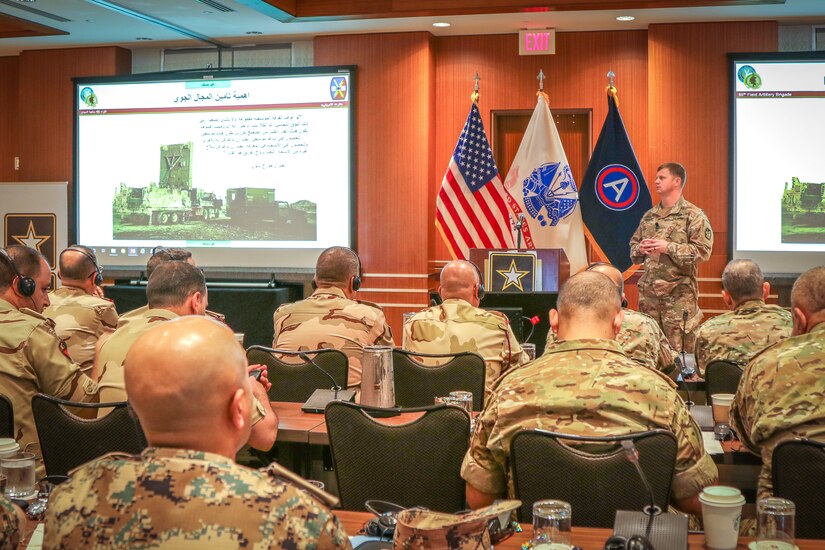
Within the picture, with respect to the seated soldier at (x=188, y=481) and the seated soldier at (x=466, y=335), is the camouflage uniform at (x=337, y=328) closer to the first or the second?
the seated soldier at (x=466, y=335)

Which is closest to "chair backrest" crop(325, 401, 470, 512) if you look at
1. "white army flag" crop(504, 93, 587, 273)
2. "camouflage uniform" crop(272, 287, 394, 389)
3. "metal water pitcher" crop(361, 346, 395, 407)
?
"metal water pitcher" crop(361, 346, 395, 407)

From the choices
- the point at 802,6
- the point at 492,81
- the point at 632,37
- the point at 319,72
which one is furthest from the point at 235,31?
the point at 802,6

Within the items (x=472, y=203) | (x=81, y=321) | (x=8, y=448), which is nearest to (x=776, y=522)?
(x=8, y=448)

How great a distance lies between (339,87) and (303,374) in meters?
5.30

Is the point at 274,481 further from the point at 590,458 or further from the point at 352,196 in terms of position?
the point at 352,196

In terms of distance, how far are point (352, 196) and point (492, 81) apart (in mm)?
1735

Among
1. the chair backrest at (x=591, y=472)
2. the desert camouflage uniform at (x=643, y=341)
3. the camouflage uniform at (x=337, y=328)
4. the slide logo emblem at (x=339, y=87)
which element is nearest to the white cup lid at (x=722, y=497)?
the chair backrest at (x=591, y=472)

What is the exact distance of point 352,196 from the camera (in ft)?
29.0

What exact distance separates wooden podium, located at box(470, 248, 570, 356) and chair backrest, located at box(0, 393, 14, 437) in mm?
3418

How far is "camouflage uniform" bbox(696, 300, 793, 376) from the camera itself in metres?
4.13

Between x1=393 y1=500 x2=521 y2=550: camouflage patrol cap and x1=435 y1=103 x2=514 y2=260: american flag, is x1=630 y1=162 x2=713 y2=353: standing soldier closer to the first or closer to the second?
x1=435 y1=103 x2=514 y2=260: american flag

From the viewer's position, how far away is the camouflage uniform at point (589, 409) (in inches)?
90.1

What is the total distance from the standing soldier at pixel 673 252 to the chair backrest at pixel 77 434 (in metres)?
5.04

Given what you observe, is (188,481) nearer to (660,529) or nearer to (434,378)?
(660,529)
